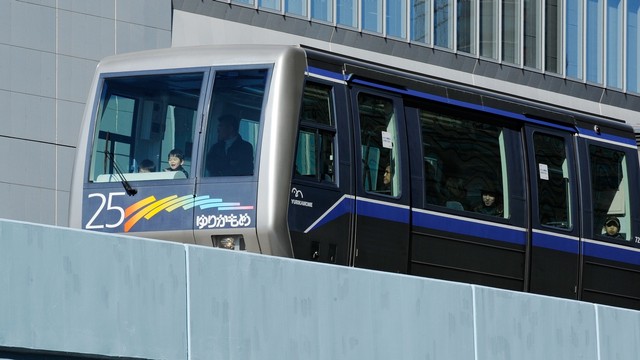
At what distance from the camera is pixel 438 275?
1611cm

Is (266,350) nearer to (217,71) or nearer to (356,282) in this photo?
(356,282)

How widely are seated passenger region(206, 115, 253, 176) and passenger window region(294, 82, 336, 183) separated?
495 mm

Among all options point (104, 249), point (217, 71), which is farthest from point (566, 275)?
point (104, 249)

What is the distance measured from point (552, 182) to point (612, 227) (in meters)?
1.25

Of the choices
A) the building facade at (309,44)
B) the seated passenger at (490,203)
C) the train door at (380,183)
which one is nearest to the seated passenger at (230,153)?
the train door at (380,183)

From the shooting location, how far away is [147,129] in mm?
15414

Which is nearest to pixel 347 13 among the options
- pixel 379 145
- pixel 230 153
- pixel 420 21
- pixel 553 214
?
pixel 420 21

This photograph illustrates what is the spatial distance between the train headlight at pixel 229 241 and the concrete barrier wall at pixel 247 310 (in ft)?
7.15

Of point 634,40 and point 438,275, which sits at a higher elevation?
point 634,40

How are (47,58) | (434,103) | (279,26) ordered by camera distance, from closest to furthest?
(434,103) < (47,58) < (279,26)

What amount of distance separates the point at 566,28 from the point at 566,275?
737 inches

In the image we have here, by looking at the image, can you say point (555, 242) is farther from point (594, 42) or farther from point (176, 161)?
point (594, 42)

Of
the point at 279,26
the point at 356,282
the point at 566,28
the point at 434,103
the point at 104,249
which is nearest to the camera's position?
Result: the point at 104,249

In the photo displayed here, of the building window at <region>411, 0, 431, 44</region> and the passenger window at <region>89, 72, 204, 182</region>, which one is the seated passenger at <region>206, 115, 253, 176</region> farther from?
the building window at <region>411, 0, 431, 44</region>
